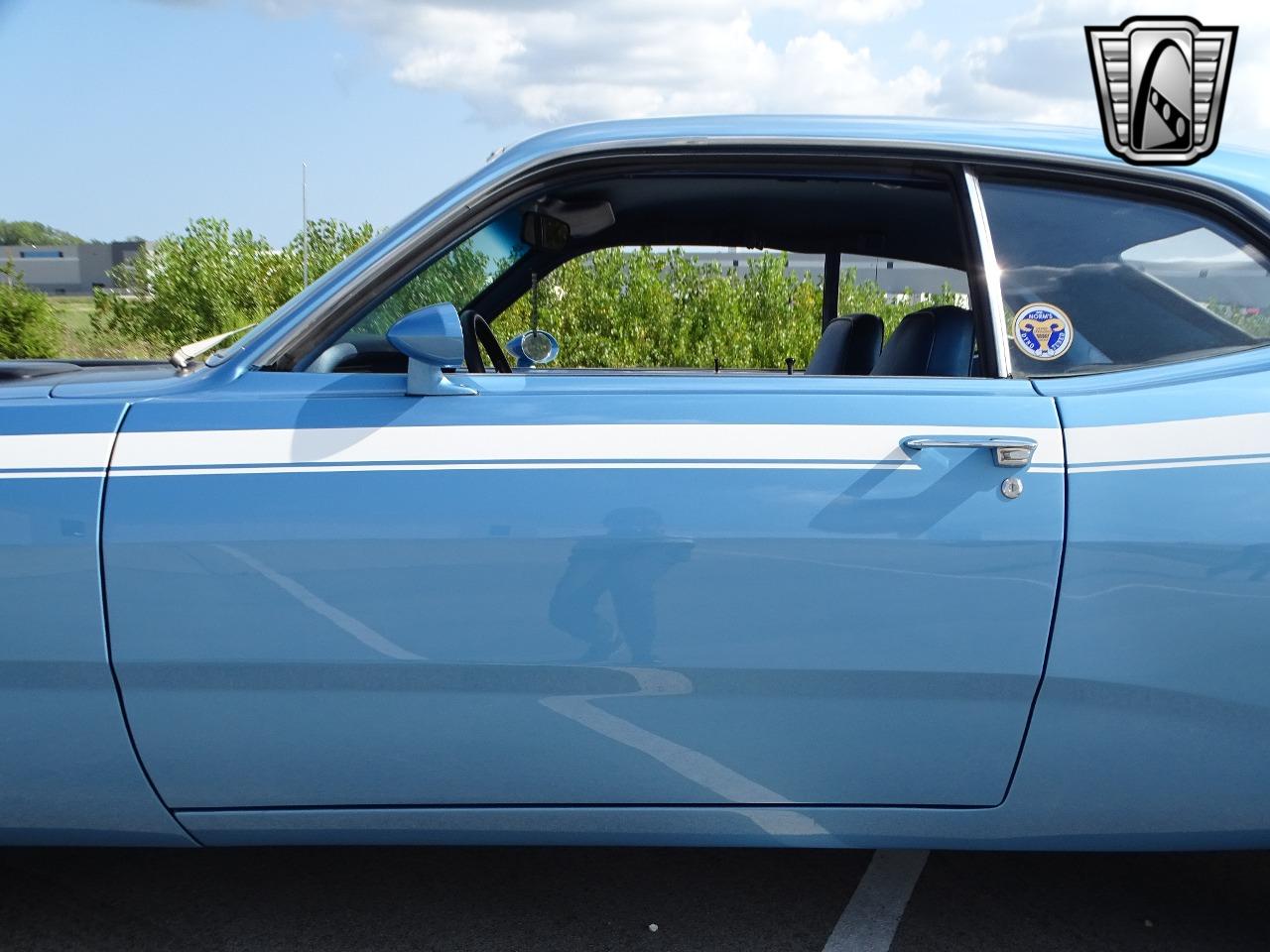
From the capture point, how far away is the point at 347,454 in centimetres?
199

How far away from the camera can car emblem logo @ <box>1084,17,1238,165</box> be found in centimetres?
231

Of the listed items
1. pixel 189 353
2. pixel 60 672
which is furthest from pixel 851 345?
pixel 60 672

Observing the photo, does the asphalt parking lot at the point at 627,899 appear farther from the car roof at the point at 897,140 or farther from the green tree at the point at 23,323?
the green tree at the point at 23,323

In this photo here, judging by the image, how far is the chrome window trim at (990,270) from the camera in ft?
7.06

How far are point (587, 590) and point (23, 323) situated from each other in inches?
348

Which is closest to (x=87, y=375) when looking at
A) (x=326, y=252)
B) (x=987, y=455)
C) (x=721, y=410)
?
(x=721, y=410)

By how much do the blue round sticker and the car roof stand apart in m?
0.30

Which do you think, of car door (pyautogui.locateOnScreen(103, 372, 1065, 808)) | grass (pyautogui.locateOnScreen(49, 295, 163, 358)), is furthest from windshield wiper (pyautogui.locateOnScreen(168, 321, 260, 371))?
grass (pyautogui.locateOnScreen(49, 295, 163, 358))

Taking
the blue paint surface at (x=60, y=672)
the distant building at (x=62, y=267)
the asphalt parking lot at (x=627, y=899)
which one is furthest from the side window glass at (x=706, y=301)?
the distant building at (x=62, y=267)

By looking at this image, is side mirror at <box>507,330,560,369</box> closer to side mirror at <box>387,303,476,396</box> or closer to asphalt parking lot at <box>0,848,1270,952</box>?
side mirror at <box>387,303,476,396</box>

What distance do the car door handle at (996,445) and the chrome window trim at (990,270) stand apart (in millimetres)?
213

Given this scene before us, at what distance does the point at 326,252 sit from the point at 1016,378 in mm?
8533

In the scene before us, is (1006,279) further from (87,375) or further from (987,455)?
(87,375)

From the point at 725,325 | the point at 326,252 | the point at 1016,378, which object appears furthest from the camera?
the point at 326,252
